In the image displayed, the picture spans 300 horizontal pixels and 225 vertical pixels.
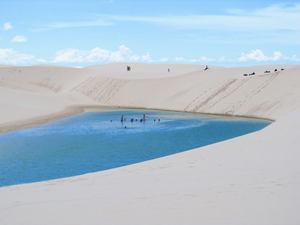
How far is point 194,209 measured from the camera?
22.5ft

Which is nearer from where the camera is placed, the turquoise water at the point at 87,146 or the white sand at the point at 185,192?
the white sand at the point at 185,192

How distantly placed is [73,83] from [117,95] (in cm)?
1966

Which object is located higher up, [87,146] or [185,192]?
[185,192]

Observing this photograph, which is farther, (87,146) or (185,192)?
(87,146)

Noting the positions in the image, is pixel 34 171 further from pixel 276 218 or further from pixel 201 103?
pixel 201 103

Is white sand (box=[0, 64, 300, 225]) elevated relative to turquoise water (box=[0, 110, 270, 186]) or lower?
elevated

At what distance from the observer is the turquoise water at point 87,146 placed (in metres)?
15.8

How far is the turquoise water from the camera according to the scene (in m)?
15.8

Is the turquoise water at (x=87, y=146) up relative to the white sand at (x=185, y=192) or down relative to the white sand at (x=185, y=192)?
down

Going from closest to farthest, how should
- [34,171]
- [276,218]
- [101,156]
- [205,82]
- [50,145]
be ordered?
Answer: [276,218] → [34,171] → [101,156] → [50,145] → [205,82]

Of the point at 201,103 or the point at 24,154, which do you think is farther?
the point at 201,103

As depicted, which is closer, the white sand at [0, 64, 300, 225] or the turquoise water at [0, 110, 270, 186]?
the white sand at [0, 64, 300, 225]

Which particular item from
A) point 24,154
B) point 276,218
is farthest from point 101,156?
point 276,218

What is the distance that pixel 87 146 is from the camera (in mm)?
22250
